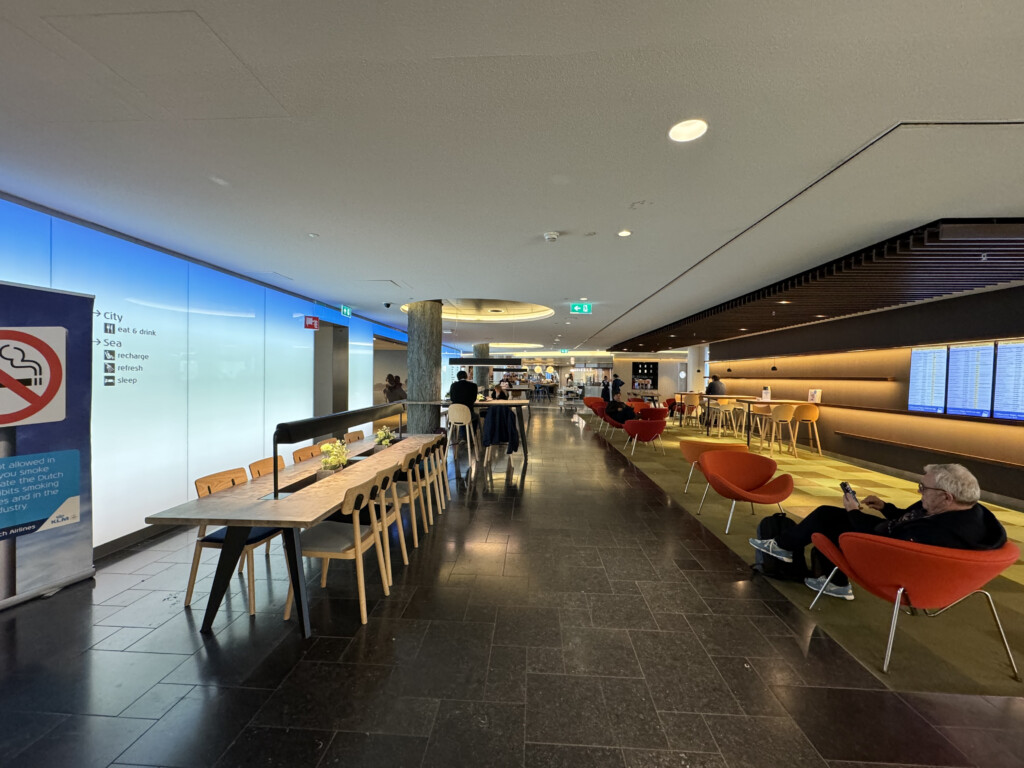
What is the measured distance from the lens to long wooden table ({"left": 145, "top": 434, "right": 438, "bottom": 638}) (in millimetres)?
2271

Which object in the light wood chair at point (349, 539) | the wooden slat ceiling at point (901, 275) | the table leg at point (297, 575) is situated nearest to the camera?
the table leg at point (297, 575)

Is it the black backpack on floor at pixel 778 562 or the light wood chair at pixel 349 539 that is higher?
the light wood chair at pixel 349 539

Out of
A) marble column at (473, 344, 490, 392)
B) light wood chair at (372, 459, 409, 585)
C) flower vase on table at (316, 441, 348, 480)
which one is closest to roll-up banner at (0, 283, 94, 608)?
flower vase on table at (316, 441, 348, 480)

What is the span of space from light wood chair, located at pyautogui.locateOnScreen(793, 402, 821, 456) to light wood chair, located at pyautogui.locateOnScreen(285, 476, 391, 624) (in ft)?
30.3

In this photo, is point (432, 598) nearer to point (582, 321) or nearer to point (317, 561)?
point (317, 561)

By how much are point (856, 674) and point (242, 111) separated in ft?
14.6

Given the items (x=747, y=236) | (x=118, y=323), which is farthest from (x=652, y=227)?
(x=118, y=323)

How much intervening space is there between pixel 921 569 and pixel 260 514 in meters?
3.57

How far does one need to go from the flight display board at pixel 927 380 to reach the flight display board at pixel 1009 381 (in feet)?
2.61

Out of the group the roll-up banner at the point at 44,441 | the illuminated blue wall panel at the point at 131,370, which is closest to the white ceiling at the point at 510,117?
the illuminated blue wall panel at the point at 131,370

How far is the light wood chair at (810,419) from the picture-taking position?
8.70m

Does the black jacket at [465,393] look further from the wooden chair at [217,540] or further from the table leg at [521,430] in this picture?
the wooden chair at [217,540]

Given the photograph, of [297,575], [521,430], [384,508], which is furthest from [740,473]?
[297,575]

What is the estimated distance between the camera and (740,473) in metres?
4.37
